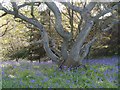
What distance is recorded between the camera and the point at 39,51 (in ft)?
41.3

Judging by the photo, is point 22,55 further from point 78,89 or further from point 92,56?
point 78,89

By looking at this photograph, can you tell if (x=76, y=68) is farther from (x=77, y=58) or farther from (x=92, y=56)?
(x=92, y=56)

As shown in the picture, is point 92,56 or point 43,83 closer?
point 43,83

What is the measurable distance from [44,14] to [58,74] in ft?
21.0

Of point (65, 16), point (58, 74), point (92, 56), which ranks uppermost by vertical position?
point (65, 16)

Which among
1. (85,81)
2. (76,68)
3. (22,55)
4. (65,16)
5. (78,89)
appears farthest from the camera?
(65,16)

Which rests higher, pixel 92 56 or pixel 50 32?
pixel 50 32

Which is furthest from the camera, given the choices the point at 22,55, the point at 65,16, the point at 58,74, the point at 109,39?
the point at 65,16

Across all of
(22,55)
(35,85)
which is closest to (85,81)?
(35,85)

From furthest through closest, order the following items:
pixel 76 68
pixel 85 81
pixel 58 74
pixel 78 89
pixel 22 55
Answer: pixel 22 55, pixel 76 68, pixel 58 74, pixel 85 81, pixel 78 89

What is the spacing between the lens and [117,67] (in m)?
7.96

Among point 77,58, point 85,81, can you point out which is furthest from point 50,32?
point 85,81

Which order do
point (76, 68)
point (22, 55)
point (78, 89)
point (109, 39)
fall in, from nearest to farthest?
point (78, 89), point (76, 68), point (109, 39), point (22, 55)

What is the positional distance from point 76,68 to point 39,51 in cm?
512
